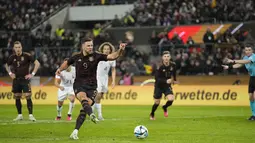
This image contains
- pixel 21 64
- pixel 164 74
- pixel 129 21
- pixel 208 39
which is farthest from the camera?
pixel 129 21

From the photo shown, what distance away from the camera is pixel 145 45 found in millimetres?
40969

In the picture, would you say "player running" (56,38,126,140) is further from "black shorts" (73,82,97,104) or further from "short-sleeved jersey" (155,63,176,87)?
"short-sleeved jersey" (155,63,176,87)

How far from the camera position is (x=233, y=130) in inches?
650

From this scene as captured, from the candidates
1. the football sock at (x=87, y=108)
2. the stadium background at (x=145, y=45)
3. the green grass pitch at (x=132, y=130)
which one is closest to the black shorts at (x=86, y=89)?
the football sock at (x=87, y=108)

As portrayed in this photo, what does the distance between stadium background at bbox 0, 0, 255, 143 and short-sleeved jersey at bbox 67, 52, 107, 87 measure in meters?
4.29

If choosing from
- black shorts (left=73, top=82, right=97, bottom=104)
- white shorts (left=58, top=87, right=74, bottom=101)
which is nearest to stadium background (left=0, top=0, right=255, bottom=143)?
white shorts (left=58, top=87, right=74, bottom=101)

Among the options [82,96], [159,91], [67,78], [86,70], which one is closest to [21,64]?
[67,78]

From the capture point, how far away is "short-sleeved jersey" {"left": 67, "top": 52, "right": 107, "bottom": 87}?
14.9m

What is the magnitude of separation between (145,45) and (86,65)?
1034 inches

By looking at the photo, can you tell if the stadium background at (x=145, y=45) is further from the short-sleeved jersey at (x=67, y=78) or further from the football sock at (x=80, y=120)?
the football sock at (x=80, y=120)

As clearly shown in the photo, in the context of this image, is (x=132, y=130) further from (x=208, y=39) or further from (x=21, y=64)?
(x=208, y=39)

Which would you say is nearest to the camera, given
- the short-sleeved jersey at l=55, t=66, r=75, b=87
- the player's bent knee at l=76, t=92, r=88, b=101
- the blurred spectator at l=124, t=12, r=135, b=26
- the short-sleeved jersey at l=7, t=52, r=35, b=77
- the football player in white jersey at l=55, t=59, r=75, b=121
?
the player's bent knee at l=76, t=92, r=88, b=101

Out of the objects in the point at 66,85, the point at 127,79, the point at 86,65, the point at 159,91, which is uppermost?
the point at 86,65

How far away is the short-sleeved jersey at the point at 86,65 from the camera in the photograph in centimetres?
1485
